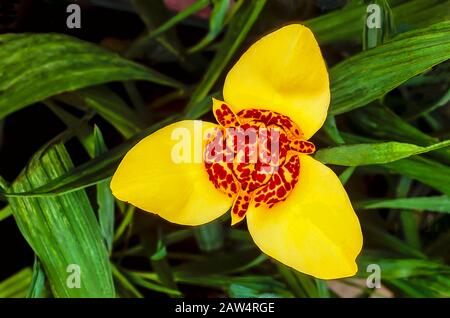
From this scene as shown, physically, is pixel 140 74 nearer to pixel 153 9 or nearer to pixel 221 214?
pixel 153 9

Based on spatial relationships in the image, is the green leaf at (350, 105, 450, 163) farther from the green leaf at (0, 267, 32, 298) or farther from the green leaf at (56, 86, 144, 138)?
the green leaf at (0, 267, 32, 298)

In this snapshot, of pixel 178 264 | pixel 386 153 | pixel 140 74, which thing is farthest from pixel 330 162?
pixel 178 264

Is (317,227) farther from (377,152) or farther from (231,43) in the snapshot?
(231,43)

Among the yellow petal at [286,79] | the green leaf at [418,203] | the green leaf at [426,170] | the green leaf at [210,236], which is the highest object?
the yellow petal at [286,79]

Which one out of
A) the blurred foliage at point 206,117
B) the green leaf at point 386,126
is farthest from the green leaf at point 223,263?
the green leaf at point 386,126

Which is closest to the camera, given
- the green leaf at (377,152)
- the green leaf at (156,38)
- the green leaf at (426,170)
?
the green leaf at (377,152)

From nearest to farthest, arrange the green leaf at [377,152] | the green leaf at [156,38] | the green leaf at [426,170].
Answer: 1. the green leaf at [377,152]
2. the green leaf at [426,170]
3. the green leaf at [156,38]

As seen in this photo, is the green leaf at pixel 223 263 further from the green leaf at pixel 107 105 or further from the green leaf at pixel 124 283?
the green leaf at pixel 107 105
